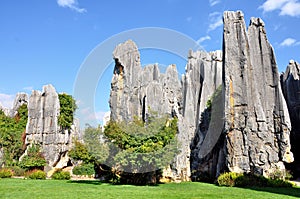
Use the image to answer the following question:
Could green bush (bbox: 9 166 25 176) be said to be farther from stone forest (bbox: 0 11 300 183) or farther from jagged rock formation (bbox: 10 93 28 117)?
jagged rock formation (bbox: 10 93 28 117)

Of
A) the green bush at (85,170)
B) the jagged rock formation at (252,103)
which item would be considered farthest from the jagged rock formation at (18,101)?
the jagged rock formation at (252,103)

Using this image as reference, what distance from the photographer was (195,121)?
30.6 m

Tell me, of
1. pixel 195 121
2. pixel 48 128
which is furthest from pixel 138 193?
pixel 195 121

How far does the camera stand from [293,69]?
25.2m

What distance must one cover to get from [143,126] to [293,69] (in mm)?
16213

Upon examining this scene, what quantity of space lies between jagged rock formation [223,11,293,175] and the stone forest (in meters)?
0.06

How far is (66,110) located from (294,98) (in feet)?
66.9

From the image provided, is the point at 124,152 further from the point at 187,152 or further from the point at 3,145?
the point at 3,145

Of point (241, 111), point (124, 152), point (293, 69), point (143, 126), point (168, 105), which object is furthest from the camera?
point (168, 105)

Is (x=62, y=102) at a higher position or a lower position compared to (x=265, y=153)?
higher

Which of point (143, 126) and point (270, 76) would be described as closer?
point (143, 126)

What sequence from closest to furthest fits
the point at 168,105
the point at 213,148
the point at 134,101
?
the point at 213,148
the point at 168,105
the point at 134,101

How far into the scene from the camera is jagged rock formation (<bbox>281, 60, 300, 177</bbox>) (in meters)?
22.3

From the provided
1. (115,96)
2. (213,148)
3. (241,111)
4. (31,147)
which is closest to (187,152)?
(213,148)
